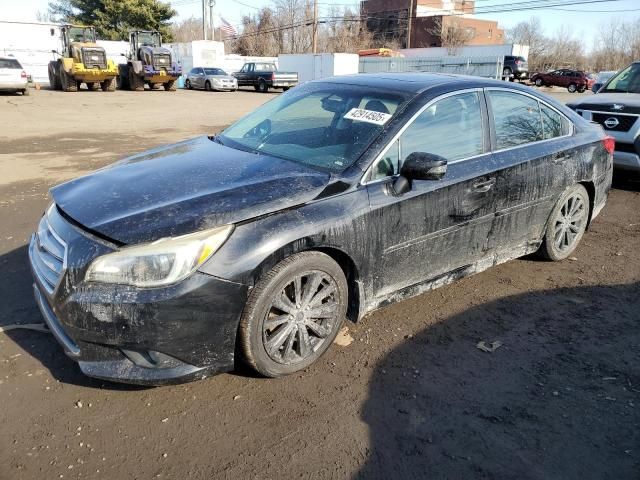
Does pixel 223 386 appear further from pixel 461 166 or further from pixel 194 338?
pixel 461 166

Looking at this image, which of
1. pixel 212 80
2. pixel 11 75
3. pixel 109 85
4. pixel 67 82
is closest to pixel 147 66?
pixel 109 85

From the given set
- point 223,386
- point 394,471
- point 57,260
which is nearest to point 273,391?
point 223,386

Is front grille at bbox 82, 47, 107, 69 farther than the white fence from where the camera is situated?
No

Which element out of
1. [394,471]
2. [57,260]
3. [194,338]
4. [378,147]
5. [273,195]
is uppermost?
[378,147]

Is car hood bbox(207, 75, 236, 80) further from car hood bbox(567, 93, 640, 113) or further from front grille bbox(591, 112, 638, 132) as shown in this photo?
front grille bbox(591, 112, 638, 132)

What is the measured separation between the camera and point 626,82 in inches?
353

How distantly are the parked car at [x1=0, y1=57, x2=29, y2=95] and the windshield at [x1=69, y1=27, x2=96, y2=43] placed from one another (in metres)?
5.68

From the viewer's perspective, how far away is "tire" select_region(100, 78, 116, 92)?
29.1m

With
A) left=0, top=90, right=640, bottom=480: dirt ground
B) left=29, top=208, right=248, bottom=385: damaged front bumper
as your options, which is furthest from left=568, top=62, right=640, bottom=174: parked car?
left=29, top=208, right=248, bottom=385: damaged front bumper

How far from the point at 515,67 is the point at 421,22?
118ft

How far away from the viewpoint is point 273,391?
Answer: 2.97 metres

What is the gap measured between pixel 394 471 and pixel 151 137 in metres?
11.3

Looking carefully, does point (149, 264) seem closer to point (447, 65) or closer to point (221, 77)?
point (221, 77)

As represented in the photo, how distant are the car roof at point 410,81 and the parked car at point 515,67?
3745 cm
